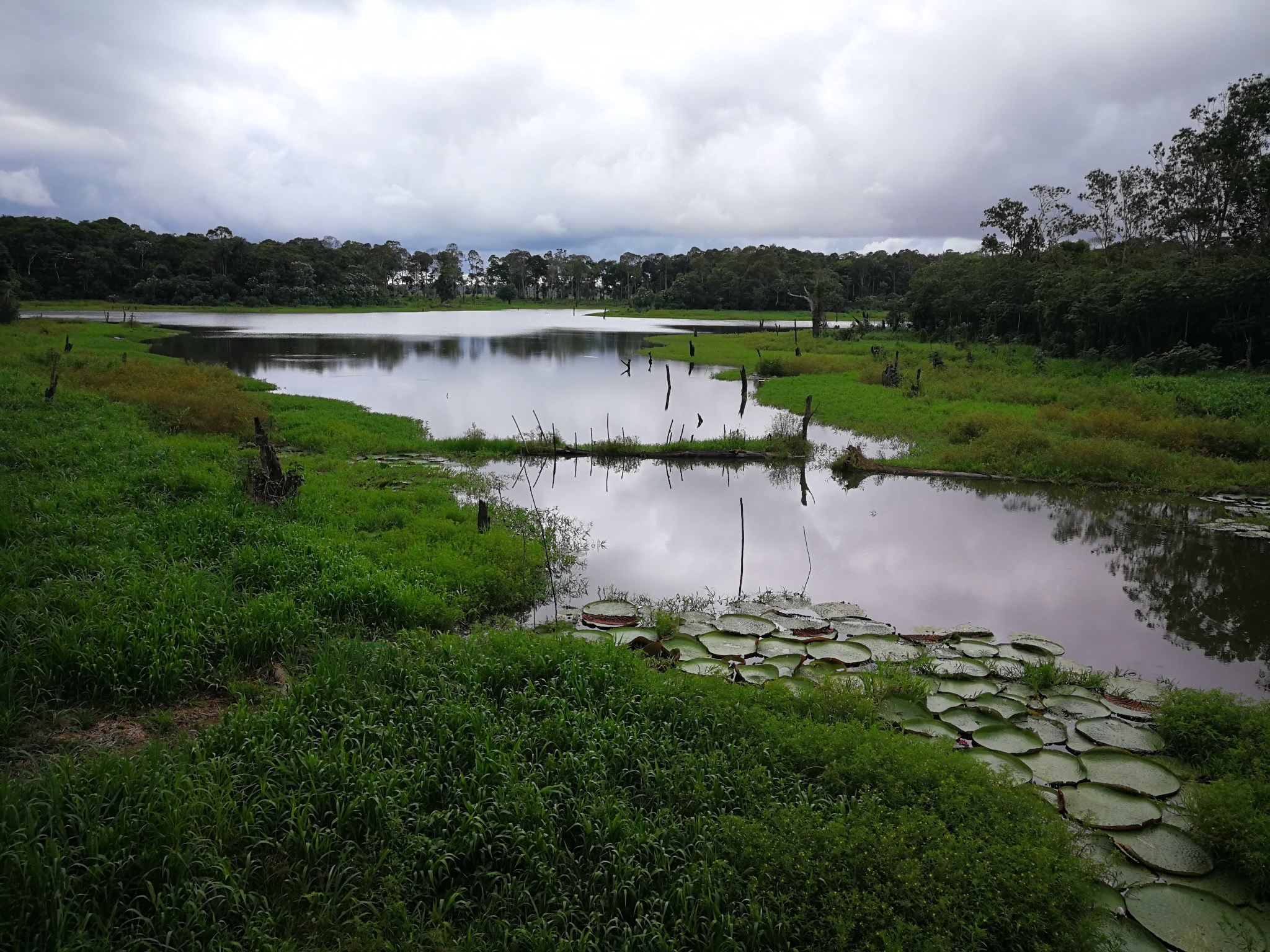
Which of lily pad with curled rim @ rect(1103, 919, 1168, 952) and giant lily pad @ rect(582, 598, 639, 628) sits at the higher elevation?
lily pad with curled rim @ rect(1103, 919, 1168, 952)

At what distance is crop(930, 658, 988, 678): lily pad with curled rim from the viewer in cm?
784

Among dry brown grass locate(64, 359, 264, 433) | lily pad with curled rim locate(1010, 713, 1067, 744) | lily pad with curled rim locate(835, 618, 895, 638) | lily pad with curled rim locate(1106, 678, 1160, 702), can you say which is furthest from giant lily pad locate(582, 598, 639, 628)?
dry brown grass locate(64, 359, 264, 433)

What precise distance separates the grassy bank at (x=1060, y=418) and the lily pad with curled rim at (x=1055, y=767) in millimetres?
12293

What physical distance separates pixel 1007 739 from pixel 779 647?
8.45ft

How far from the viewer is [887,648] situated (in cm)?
859

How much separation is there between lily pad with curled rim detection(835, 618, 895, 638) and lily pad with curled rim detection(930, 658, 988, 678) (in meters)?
0.88

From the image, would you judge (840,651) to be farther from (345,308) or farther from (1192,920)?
(345,308)

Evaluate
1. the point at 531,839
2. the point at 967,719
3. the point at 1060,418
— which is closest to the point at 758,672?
the point at 967,719

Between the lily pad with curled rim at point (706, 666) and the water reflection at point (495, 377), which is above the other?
the water reflection at point (495, 377)

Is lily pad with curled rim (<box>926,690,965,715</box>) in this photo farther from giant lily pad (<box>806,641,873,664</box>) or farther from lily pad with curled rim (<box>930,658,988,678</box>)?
giant lily pad (<box>806,641,873,664</box>)

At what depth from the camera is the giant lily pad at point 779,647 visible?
8305mm

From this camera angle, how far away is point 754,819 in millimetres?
4754

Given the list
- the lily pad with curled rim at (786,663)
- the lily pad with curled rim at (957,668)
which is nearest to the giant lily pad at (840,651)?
the lily pad with curled rim at (786,663)

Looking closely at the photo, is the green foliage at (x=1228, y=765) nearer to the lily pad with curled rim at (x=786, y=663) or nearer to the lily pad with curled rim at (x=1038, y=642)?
the lily pad with curled rim at (x=1038, y=642)
